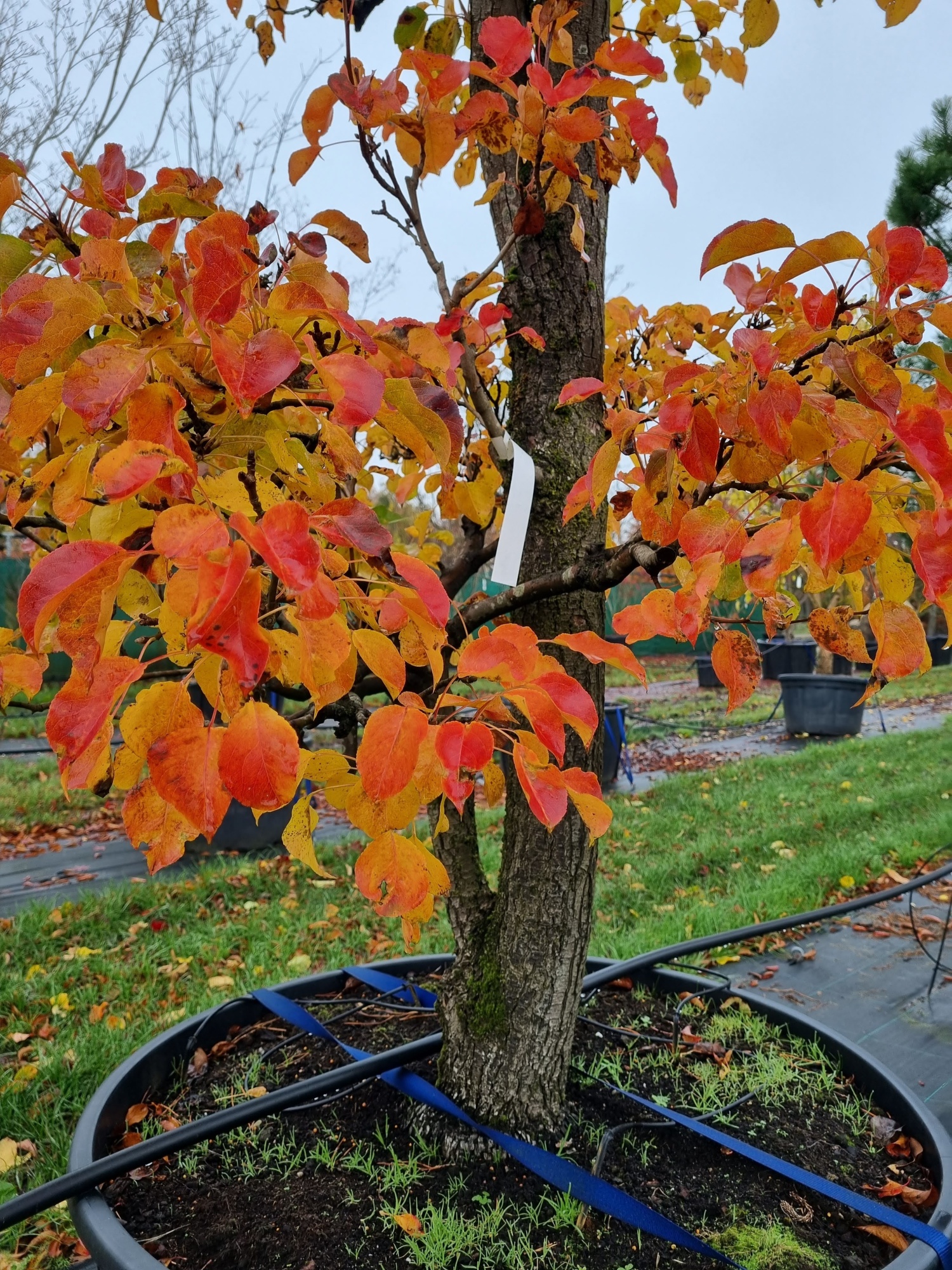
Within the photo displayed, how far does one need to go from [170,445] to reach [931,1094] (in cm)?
223

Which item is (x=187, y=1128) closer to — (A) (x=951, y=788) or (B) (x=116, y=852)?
(B) (x=116, y=852)

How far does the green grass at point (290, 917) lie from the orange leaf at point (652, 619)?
1.82m

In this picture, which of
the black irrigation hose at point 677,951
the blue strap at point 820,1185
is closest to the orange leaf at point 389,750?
the blue strap at point 820,1185

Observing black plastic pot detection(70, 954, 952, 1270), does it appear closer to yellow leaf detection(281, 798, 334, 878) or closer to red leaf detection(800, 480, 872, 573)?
yellow leaf detection(281, 798, 334, 878)

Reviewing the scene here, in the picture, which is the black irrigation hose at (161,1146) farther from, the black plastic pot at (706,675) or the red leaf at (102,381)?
the black plastic pot at (706,675)

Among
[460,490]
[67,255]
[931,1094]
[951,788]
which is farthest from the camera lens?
[951,788]

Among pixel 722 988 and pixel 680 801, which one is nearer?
pixel 722 988

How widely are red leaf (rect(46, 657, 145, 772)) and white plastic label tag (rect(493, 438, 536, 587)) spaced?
51 cm

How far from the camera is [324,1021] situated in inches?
67.0

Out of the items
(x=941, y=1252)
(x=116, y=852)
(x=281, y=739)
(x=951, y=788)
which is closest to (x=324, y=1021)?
(x=941, y=1252)

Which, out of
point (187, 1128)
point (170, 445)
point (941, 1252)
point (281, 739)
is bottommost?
point (941, 1252)

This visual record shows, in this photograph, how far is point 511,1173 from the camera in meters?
1.27

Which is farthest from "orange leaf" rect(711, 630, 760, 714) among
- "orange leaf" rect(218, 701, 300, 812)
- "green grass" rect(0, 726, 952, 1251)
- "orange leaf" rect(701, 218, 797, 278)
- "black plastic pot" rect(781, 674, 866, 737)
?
"black plastic pot" rect(781, 674, 866, 737)

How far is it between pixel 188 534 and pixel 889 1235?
131 centimetres
